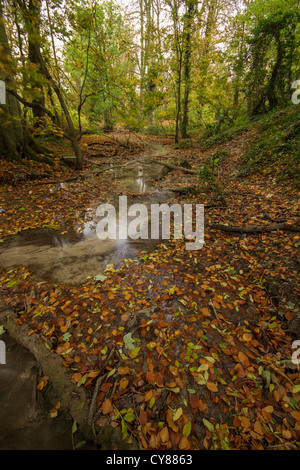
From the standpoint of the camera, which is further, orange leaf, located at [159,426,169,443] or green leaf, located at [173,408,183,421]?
green leaf, located at [173,408,183,421]

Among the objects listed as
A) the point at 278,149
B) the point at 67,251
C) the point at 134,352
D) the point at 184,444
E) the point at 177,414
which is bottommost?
the point at 184,444

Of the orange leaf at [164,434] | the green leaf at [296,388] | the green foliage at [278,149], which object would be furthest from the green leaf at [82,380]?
the green foliage at [278,149]

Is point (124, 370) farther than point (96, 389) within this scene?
Yes

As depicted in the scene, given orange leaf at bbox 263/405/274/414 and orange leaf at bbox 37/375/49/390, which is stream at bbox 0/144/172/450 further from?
orange leaf at bbox 263/405/274/414

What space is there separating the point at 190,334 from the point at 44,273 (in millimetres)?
2651

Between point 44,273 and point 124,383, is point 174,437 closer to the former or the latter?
point 124,383

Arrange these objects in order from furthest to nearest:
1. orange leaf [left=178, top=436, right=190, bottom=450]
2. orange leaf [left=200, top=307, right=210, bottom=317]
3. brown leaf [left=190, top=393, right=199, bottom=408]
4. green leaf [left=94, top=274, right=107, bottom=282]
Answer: green leaf [left=94, top=274, right=107, bottom=282]
orange leaf [left=200, top=307, right=210, bottom=317]
brown leaf [left=190, top=393, right=199, bottom=408]
orange leaf [left=178, top=436, right=190, bottom=450]

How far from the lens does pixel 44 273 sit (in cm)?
347

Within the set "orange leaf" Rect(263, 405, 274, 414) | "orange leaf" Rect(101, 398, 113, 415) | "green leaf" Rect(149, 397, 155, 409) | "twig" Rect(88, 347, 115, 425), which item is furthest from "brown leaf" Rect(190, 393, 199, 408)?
"twig" Rect(88, 347, 115, 425)

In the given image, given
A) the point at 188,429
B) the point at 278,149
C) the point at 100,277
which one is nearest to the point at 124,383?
the point at 188,429

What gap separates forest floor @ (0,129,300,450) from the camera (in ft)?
5.85

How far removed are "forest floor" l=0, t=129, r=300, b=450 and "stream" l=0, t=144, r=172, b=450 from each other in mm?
188
